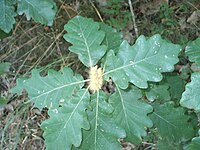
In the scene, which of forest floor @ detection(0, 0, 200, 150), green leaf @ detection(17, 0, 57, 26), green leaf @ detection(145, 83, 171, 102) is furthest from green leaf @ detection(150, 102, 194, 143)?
forest floor @ detection(0, 0, 200, 150)

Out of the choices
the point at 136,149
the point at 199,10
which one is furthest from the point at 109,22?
the point at 136,149

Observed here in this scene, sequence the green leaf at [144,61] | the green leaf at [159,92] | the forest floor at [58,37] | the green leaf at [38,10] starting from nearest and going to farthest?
the green leaf at [144,61] < the green leaf at [159,92] < the green leaf at [38,10] < the forest floor at [58,37]

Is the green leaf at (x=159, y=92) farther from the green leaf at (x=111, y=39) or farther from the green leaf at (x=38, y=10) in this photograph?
the green leaf at (x=38, y=10)

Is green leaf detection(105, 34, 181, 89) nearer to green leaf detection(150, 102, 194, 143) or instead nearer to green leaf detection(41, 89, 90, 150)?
green leaf detection(41, 89, 90, 150)

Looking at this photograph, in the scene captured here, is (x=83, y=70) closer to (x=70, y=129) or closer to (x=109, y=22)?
(x=109, y=22)

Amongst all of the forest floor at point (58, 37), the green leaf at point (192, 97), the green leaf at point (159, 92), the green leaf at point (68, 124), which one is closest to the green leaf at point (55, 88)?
the green leaf at point (68, 124)

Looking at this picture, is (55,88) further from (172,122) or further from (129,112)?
(172,122)
